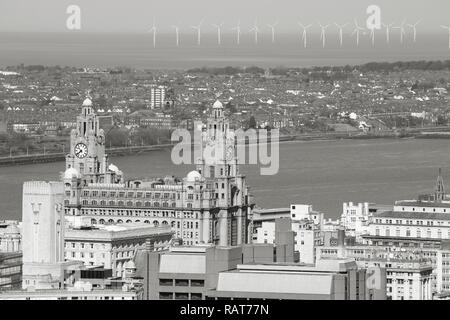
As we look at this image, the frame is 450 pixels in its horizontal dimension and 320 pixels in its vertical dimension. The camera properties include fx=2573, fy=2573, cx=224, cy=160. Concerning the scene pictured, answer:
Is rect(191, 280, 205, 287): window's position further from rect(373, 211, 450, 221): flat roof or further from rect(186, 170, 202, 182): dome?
rect(186, 170, 202, 182): dome

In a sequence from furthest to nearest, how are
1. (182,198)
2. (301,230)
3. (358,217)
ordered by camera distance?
1. (358,217)
2. (182,198)
3. (301,230)

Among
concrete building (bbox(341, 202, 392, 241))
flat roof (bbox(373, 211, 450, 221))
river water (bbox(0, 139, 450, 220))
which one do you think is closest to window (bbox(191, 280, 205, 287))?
concrete building (bbox(341, 202, 392, 241))

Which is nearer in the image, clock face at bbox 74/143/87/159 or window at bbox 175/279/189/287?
window at bbox 175/279/189/287

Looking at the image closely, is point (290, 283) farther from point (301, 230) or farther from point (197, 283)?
point (301, 230)

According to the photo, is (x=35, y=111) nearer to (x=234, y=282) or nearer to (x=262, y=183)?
(x=262, y=183)

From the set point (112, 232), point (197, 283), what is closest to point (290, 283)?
point (197, 283)
